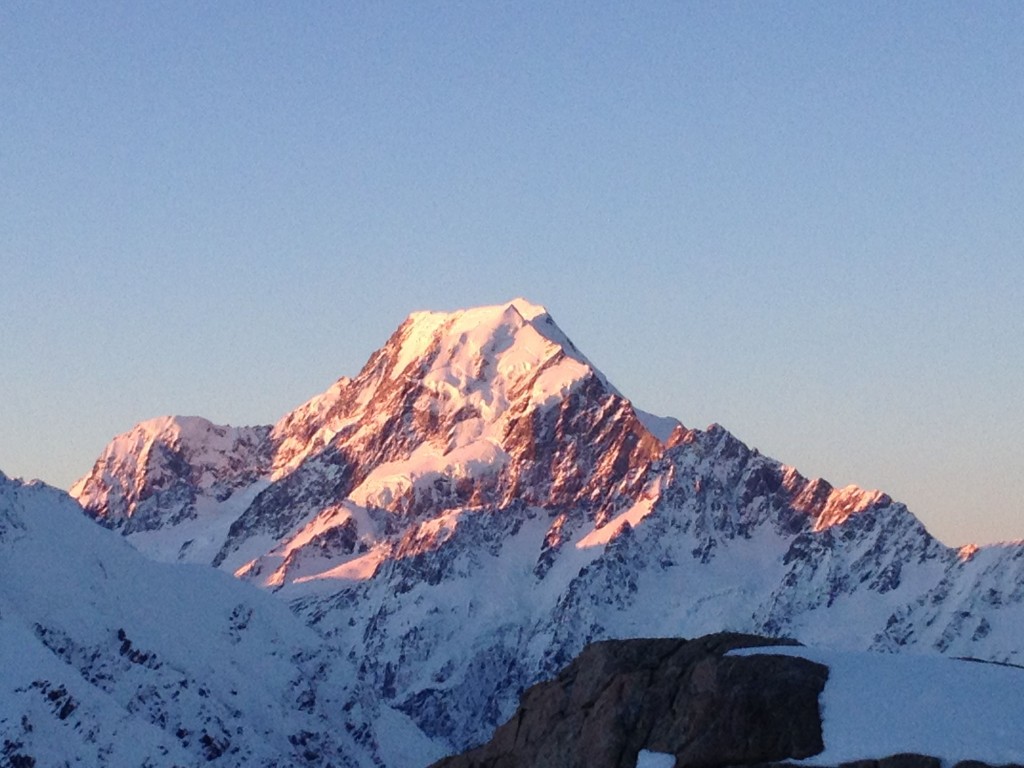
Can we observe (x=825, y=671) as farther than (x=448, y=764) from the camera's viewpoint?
No

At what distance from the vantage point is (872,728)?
8369cm

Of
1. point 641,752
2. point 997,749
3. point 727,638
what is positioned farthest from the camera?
point 727,638

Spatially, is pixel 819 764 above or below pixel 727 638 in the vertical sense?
below

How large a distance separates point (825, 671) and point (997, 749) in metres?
9.45

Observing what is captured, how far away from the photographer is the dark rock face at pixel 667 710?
279 ft

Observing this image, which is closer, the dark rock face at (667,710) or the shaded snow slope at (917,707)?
the shaded snow slope at (917,707)

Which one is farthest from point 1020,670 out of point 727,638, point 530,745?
point 530,745

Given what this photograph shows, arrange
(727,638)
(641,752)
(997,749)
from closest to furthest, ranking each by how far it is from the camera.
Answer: (997,749)
(641,752)
(727,638)

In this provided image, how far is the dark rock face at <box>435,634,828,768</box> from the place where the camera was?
279 feet

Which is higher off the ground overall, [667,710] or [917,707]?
[917,707]

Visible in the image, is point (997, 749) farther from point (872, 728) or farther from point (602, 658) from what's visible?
point (602, 658)

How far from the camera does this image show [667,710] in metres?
88.9

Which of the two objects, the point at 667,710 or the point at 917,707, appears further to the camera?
the point at 667,710

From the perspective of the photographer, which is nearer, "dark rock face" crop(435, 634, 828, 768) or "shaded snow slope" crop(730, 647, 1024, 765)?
"shaded snow slope" crop(730, 647, 1024, 765)
